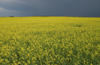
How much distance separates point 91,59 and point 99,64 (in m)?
0.37

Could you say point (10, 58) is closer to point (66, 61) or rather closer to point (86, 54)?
point (66, 61)

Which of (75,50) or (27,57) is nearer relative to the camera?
(27,57)

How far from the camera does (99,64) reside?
295 cm

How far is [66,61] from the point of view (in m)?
3.34

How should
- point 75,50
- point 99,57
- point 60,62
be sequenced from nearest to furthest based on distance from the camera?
point 60,62, point 99,57, point 75,50

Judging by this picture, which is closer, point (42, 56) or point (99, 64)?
point (99, 64)

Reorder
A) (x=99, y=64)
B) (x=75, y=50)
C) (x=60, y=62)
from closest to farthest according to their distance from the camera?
(x=99, y=64) < (x=60, y=62) < (x=75, y=50)

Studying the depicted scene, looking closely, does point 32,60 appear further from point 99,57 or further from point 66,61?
point 99,57

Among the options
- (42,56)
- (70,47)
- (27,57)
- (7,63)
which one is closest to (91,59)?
(70,47)

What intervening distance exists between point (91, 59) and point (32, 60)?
233 centimetres

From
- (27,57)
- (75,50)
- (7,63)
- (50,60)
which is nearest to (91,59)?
(75,50)

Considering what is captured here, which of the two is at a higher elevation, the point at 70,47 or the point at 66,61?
Result: the point at 70,47

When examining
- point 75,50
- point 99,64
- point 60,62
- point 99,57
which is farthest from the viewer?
point 75,50

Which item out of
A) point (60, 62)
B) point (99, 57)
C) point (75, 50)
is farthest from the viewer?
point (75, 50)
